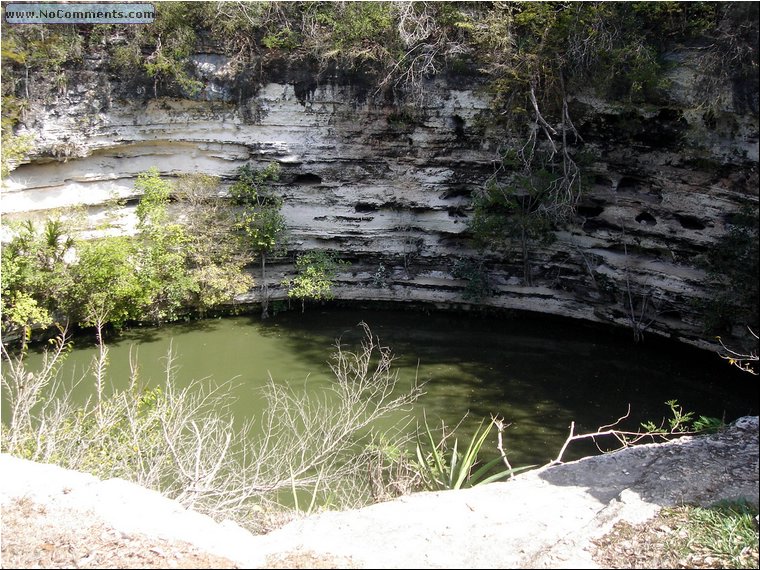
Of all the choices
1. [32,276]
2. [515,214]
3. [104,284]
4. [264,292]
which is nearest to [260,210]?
[264,292]

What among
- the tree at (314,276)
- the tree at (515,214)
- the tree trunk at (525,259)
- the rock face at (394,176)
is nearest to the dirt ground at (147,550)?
the rock face at (394,176)

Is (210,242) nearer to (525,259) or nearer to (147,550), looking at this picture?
(525,259)

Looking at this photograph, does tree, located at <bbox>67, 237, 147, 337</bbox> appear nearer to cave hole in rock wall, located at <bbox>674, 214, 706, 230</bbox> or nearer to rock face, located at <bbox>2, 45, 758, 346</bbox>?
rock face, located at <bbox>2, 45, 758, 346</bbox>

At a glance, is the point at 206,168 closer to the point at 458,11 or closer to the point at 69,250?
the point at 69,250

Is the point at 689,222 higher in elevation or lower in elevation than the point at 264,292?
higher

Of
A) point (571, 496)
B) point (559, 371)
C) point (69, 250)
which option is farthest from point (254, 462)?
point (69, 250)

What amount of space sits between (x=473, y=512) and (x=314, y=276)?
7.97 meters

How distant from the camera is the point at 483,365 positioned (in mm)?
11008

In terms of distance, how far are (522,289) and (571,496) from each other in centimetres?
746

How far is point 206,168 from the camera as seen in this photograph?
12859 millimetres

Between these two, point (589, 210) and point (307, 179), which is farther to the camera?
point (307, 179)

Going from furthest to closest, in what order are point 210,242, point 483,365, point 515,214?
point 210,242 < point 515,214 < point 483,365

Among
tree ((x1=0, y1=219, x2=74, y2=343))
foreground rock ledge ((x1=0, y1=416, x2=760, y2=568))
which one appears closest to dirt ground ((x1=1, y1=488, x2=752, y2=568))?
foreground rock ledge ((x1=0, y1=416, x2=760, y2=568))

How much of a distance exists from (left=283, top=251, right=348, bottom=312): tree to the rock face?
267 millimetres
